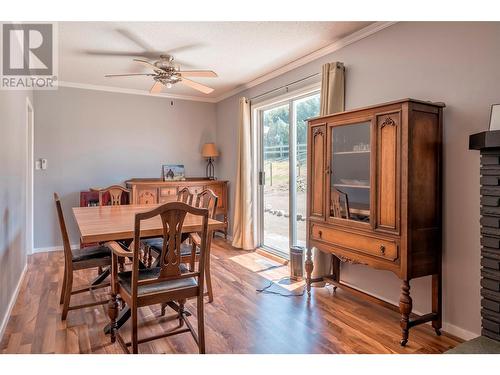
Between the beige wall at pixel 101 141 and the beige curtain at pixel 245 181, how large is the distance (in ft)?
4.18

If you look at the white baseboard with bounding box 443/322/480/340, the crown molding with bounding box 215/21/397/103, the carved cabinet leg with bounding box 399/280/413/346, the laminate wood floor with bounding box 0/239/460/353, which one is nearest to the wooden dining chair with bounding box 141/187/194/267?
the laminate wood floor with bounding box 0/239/460/353

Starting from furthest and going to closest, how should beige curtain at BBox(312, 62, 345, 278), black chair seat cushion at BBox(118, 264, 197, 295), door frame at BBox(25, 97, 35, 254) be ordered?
door frame at BBox(25, 97, 35, 254) → beige curtain at BBox(312, 62, 345, 278) → black chair seat cushion at BBox(118, 264, 197, 295)

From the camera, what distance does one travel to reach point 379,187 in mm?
2424

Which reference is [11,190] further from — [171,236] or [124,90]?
[124,90]

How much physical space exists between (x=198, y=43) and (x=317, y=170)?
1705mm

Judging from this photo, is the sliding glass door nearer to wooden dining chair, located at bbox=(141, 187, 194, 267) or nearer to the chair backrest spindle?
wooden dining chair, located at bbox=(141, 187, 194, 267)

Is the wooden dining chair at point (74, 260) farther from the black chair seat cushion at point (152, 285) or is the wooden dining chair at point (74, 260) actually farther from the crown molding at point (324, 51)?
the crown molding at point (324, 51)

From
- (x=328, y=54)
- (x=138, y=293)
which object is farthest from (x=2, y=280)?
(x=328, y=54)

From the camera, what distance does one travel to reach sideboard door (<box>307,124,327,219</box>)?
2.94 metres

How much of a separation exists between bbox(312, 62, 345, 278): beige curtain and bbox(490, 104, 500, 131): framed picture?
1.34 meters

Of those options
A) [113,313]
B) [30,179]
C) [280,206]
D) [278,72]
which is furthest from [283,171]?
[30,179]
